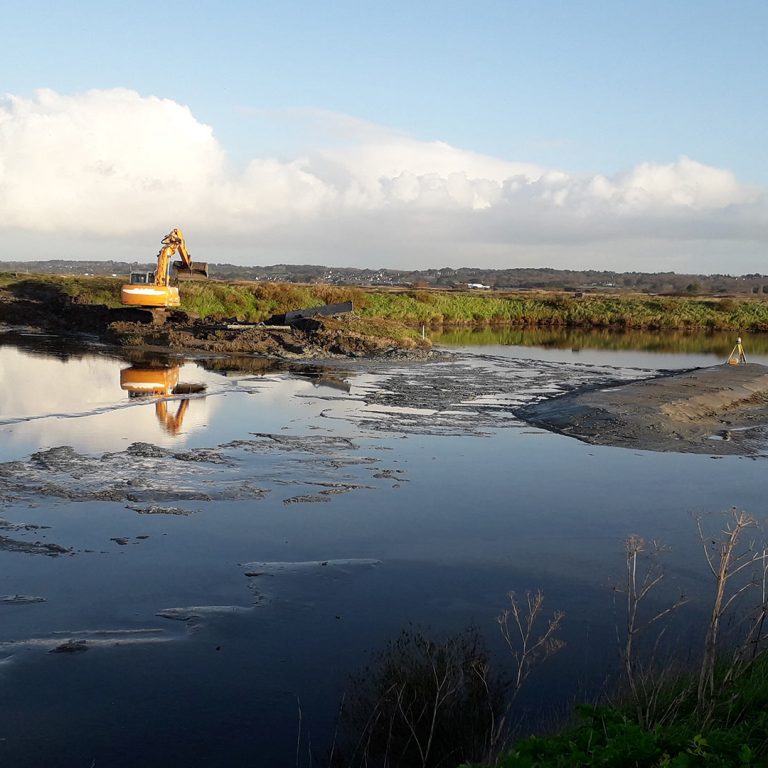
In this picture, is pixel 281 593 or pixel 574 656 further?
pixel 281 593

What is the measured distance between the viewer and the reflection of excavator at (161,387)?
18344 mm

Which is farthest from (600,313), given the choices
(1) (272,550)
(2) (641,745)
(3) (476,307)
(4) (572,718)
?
(2) (641,745)

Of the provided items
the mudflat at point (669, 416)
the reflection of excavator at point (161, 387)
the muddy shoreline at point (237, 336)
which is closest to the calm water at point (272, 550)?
the reflection of excavator at point (161, 387)

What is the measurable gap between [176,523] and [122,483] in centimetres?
200

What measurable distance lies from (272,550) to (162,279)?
30.2 m

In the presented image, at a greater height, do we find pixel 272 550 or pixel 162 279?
pixel 162 279

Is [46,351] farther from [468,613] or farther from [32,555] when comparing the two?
[468,613]

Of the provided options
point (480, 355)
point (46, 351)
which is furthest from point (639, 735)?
point (480, 355)

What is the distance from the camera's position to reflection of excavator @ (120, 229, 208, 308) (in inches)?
1494

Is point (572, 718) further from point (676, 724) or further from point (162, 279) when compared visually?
point (162, 279)

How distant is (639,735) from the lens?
4.80 meters

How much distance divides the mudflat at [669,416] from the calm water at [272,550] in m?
0.83

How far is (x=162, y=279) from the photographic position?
38.6 meters

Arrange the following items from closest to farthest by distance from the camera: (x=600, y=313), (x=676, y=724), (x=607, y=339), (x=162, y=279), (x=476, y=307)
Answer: (x=676, y=724) < (x=162, y=279) < (x=607, y=339) < (x=476, y=307) < (x=600, y=313)
